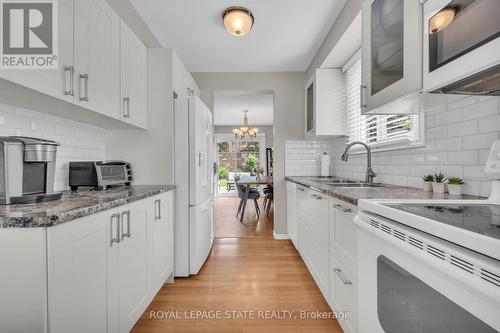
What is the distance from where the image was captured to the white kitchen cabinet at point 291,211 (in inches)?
125

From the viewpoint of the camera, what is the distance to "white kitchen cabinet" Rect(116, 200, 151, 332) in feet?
4.61

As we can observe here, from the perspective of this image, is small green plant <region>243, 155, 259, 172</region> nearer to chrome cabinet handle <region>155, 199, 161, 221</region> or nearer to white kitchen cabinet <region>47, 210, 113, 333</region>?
chrome cabinet handle <region>155, 199, 161, 221</region>

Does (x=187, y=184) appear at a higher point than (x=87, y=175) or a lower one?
lower

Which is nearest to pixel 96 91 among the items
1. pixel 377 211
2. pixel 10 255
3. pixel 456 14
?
pixel 10 255

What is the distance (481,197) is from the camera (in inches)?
50.1

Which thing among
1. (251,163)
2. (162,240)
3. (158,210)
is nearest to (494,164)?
(158,210)

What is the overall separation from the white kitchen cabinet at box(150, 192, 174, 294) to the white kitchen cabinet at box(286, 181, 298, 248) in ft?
4.97

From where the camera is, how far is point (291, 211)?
343cm

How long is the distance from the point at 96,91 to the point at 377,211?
65.5 inches

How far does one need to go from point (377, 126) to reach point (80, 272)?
2408 mm

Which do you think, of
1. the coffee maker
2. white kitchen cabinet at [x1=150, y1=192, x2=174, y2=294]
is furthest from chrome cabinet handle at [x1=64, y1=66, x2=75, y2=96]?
white kitchen cabinet at [x1=150, y1=192, x2=174, y2=294]

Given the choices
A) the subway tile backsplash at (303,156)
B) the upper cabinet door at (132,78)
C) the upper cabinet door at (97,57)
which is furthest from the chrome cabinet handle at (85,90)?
the subway tile backsplash at (303,156)

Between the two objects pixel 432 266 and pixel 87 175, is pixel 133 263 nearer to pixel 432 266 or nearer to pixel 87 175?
pixel 87 175

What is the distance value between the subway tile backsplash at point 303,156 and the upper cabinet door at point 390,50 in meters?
2.14
